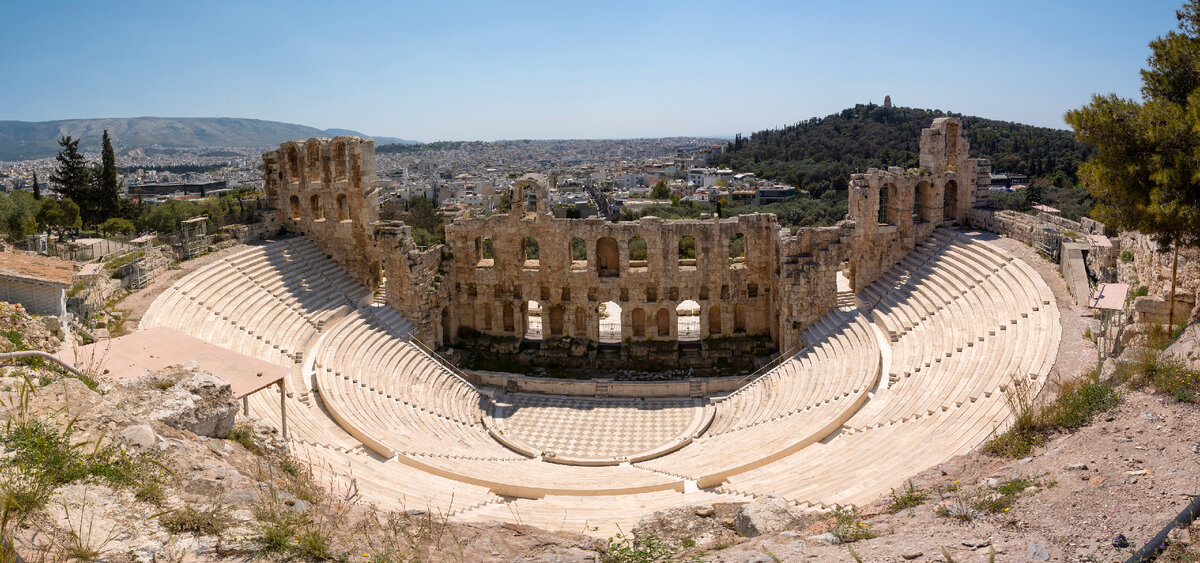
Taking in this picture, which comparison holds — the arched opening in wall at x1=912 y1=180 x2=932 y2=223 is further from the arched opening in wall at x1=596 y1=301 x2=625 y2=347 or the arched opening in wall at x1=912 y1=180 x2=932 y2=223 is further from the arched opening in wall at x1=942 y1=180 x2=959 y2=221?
the arched opening in wall at x1=596 y1=301 x2=625 y2=347

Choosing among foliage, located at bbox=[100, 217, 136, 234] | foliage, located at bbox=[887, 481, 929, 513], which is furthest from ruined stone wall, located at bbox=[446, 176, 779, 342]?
foliage, located at bbox=[100, 217, 136, 234]

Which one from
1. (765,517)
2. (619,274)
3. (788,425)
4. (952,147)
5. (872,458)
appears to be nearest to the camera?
(765,517)

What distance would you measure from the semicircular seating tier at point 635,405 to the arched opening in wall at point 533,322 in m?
5.70

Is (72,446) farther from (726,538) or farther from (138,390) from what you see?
(726,538)

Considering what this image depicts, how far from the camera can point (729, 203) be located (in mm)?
81938

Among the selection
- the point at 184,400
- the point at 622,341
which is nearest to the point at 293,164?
the point at 622,341

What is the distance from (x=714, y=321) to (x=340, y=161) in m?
18.4

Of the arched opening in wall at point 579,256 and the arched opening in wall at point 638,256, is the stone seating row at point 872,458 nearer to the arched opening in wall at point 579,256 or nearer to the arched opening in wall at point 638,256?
the arched opening in wall at point 638,256

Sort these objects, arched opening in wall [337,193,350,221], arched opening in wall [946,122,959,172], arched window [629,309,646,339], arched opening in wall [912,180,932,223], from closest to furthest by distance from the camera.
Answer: arched opening in wall [912,180,932,223], arched opening in wall [946,122,959,172], arched window [629,309,646,339], arched opening in wall [337,193,350,221]

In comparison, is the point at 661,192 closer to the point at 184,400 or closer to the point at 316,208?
the point at 316,208

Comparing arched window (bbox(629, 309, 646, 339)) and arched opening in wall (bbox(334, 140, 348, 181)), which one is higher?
arched opening in wall (bbox(334, 140, 348, 181))

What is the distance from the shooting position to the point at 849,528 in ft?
30.8

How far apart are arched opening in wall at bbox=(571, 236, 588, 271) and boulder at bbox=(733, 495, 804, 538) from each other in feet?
67.0

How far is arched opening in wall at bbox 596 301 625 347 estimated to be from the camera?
32078mm
